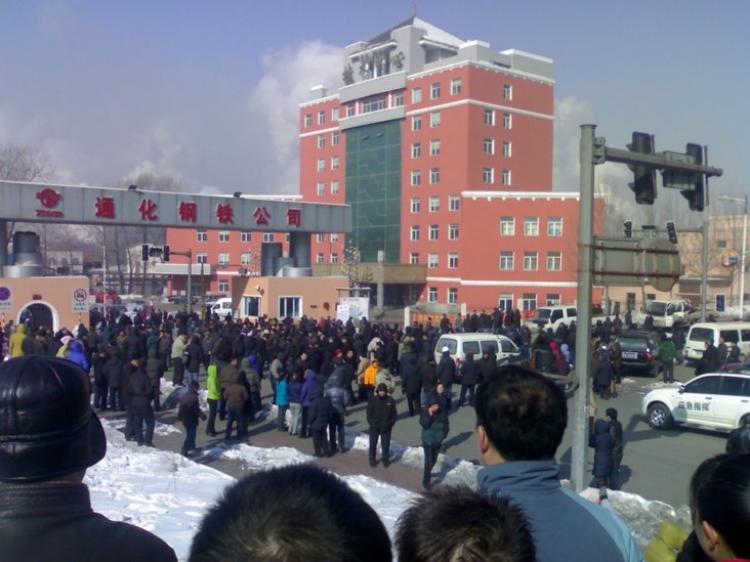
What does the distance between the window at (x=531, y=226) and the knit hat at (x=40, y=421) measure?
176ft

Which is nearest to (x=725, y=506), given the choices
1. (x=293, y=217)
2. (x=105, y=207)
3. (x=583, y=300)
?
(x=583, y=300)

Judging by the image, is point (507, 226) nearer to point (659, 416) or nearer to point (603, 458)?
point (659, 416)

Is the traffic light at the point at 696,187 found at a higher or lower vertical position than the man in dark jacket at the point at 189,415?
higher

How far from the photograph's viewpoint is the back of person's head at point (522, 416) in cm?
309

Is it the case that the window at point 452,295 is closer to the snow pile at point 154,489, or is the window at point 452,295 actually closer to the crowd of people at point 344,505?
the snow pile at point 154,489

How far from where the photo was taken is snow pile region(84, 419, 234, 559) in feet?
29.3

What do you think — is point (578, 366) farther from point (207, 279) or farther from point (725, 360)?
point (207, 279)

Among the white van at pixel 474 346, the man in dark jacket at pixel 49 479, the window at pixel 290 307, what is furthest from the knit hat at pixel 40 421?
the window at pixel 290 307

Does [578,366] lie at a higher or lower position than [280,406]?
higher

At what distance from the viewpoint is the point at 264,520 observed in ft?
5.25

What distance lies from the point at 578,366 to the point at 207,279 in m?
67.2

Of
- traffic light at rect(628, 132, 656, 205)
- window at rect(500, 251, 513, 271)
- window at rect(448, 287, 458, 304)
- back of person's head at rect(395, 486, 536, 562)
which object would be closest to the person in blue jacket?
back of person's head at rect(395, 486, 536, 562)

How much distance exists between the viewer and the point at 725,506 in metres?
2.60

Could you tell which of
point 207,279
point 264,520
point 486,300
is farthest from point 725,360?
point 207,279
